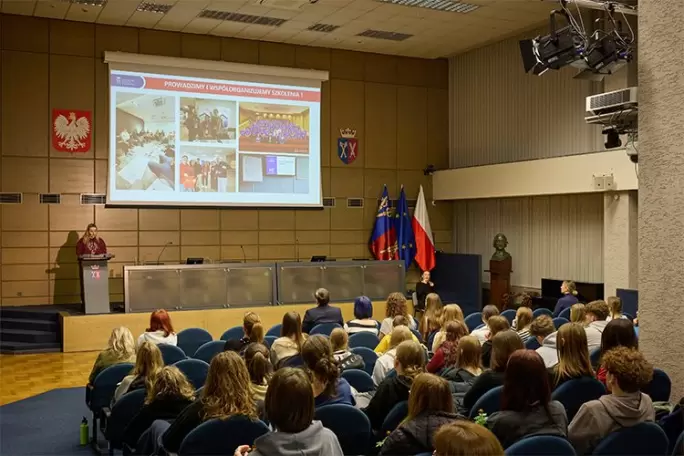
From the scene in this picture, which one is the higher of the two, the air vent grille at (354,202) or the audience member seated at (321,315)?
the air vent grille at (354,202)

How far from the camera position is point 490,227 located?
14.8 meters

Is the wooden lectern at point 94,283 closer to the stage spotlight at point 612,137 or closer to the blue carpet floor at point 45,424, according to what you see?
the blue carpet floor at point 45,424

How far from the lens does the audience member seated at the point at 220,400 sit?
11.1ft

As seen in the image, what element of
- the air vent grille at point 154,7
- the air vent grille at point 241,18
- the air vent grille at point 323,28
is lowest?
the air vent grille at point 154,7

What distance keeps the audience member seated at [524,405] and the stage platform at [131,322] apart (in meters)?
8.67

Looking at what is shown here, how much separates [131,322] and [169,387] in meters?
7.29

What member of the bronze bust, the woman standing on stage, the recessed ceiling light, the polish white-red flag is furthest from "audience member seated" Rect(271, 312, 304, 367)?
the polish white-red flag

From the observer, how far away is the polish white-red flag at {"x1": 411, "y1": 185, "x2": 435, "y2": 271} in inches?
586

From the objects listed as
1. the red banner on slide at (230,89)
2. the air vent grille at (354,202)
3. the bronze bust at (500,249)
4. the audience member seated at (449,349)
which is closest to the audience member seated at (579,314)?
the audience member seated at (449,349)

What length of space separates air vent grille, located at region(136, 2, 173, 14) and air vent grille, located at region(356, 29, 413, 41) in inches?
151

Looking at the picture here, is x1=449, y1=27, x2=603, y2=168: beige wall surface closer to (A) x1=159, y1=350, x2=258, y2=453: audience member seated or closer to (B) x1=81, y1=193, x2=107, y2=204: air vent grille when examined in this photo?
(B) x1=81, y1=193, x2=107, y2=204: air vent grille

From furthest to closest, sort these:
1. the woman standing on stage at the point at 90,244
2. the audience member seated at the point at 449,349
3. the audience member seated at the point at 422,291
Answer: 1. the audience member seated at the point at 422,291
2. the woman standing on stage at the point at 90,244
3. the audience member seated at the point at 449,349

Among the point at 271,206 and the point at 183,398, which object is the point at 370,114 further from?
the point at 183,398

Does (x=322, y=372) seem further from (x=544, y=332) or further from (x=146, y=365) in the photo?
(x=544, y=332)
